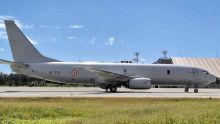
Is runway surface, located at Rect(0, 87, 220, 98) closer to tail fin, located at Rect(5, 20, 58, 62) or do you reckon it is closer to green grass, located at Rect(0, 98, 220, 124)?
tail fin, located at Rect(5, 20, 58, 62)

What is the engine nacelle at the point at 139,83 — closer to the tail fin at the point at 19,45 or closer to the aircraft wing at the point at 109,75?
the aircraft wing at the point at 109,75

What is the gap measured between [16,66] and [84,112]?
29677 millimetres

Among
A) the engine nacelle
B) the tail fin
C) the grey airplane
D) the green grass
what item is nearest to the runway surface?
the engine nacelle

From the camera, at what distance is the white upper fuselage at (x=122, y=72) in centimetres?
4950

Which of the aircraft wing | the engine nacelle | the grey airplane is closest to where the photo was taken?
the engine nacelle

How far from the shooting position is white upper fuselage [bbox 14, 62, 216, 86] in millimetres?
49500

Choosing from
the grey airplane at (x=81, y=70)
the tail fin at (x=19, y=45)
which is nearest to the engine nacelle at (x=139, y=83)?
the grey airplane at (x=81, y=70)

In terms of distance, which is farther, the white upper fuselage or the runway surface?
the white upper fuselage

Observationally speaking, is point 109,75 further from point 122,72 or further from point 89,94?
point 89,94

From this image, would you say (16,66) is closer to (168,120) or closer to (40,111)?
(40,111)

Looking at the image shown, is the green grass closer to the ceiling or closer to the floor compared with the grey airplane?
closer to the floor

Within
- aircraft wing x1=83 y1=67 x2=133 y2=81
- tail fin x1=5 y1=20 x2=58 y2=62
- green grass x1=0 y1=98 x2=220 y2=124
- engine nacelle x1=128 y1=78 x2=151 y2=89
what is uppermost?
tail fin x1=5 y1=20 x2=58 y2=62

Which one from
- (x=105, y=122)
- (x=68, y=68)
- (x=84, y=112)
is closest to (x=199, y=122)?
(x=105, y=122)

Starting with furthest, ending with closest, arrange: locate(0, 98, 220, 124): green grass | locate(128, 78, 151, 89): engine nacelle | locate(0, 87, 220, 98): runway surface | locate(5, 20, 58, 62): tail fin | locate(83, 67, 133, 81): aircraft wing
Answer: locate(5, 20, 58, 62): tail fin → locate(83, 67, 133, 81): aircraft wing → locate(128, 78, 151, 89): engine nacelle → locate(0, 87, 220, 98): runway surface → locate(0, 98, 220, 124): green grass
